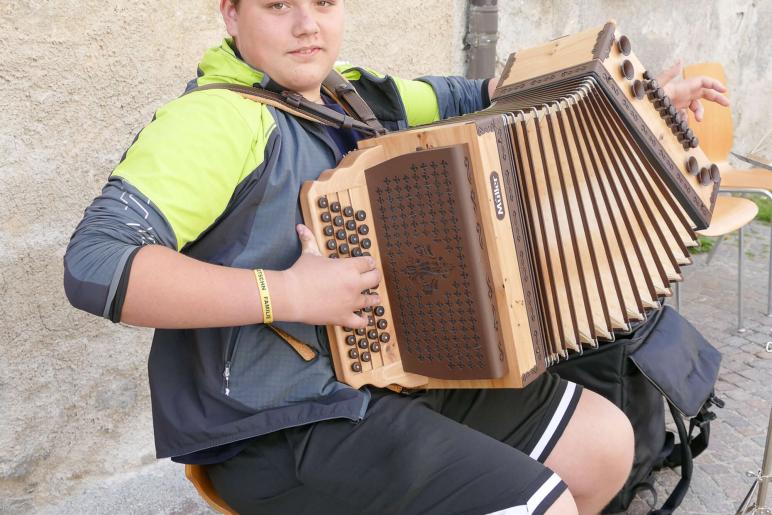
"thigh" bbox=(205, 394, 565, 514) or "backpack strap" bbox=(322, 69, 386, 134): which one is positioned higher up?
"backpack strap" bbox=(322, 69, 386, 134)

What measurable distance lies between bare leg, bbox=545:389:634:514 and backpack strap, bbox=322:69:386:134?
2.69 ft

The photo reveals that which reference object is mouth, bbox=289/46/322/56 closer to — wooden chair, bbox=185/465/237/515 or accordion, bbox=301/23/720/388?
accordion, bbox=301/23/720/388

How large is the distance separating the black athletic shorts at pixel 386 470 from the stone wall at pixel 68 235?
1034 millimetres

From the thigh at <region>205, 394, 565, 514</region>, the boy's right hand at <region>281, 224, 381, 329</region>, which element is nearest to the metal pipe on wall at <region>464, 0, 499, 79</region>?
the boy's right hand at <region>281, 224, 381, 329</region>

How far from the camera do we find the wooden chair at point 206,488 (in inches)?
61.4

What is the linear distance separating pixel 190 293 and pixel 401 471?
48 centimetres

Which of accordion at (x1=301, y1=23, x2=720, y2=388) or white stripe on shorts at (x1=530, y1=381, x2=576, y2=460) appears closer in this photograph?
accordion at (x1=301, y1=23, x2=720, y2=388)

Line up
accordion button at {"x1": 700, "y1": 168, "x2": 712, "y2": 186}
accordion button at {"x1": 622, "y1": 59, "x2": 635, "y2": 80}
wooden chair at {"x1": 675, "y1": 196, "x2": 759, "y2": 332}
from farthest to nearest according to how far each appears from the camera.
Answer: wooden chair at {"x1": 675, "y1": 196, "x2": 759, "y2": 332} < accordion button at {"x1": 700, "y1": 168, "x2": 712, "y2": 186} < accordion button at {"x1": 622, "y1": 59, "x2": 635, "y2": 80}

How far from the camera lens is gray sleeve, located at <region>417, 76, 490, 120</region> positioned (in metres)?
2.16

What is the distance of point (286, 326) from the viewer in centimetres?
147

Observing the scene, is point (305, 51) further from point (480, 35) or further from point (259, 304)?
point (480, 35)

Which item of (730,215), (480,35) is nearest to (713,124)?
(730,215)

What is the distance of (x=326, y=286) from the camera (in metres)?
1.39

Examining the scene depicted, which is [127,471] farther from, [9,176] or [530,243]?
[530,243]
